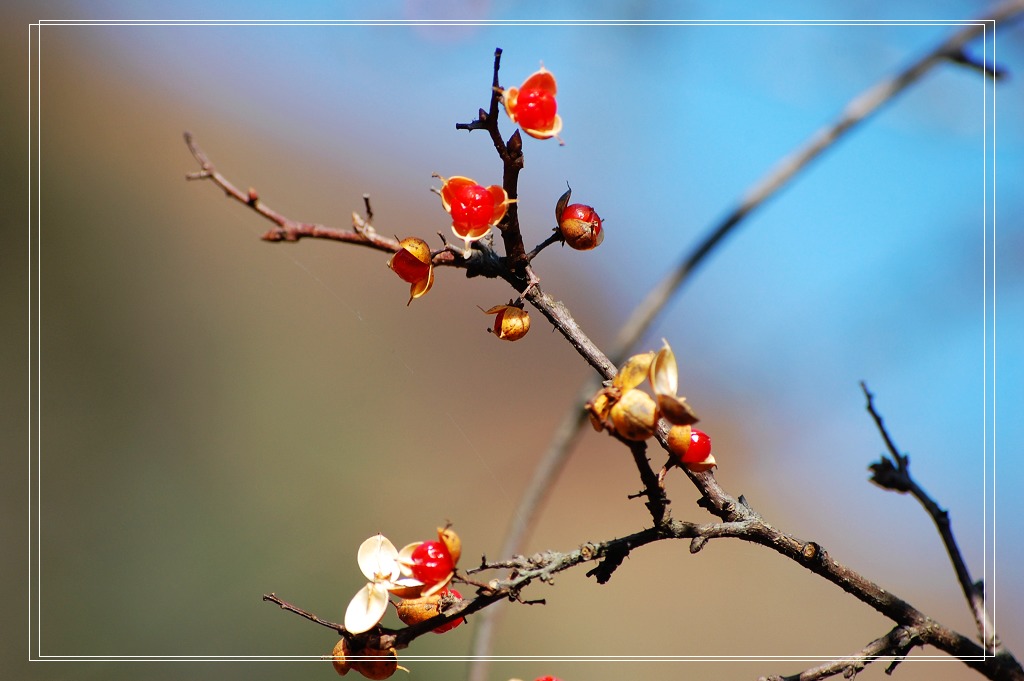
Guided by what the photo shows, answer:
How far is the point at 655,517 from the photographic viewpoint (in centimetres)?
44

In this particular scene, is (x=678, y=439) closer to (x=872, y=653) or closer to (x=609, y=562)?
(x=609, y=562)

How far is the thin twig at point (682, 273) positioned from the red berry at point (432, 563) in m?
0.15

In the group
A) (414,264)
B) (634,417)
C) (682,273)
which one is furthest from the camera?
(682,273)

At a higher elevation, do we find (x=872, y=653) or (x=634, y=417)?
(x=634, y=417)

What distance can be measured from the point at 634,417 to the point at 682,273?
13.0 inches

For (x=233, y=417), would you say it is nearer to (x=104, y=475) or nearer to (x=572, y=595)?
(x=104, y=475)

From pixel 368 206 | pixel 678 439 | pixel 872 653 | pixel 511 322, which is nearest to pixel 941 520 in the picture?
pixel 872 653

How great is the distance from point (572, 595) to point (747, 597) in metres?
0.53

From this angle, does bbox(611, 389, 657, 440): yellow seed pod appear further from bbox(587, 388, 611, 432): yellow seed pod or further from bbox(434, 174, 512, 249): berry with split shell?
bbox(434, 174, 512, 249): berry with split shell

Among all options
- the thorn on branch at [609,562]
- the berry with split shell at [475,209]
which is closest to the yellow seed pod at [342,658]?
the thorn on branch at [609,562]

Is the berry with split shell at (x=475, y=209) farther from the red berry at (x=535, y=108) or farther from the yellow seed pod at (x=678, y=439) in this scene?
the yellow seed pod at (x=678, y=439)

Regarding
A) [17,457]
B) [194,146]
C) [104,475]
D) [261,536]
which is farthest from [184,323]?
[194,146]

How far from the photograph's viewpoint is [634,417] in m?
0.39

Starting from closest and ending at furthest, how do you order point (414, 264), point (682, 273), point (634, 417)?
1. point (634, 417)
2. point (414, 264)
3. point (682, 273)
